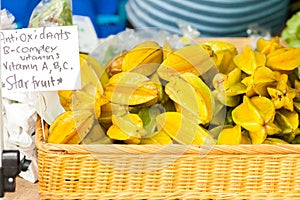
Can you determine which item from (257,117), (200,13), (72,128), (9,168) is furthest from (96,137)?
(200,13)

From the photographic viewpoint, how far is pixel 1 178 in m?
0.88

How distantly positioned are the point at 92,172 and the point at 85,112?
0.10 m

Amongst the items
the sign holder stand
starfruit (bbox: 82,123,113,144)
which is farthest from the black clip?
starfruit (bbox: 82,123,113,144)

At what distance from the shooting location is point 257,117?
0.97 meters

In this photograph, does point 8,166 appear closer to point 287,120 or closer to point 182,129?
point 182,129

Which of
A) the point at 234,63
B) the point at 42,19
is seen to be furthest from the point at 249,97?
the point at 42,19

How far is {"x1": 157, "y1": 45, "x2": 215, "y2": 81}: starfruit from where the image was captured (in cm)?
101

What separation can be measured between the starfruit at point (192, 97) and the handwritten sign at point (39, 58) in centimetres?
16

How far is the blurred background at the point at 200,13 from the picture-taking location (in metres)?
1.92

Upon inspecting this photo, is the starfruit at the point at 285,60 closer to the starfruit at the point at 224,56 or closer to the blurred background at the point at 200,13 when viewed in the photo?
the starfruit at the point at 224,56

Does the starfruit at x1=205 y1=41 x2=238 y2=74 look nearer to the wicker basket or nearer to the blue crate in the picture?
the wicker basket

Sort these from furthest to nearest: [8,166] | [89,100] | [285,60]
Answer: [285,60] → [89,100] → [8,166]

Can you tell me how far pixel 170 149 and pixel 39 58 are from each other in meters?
0.25

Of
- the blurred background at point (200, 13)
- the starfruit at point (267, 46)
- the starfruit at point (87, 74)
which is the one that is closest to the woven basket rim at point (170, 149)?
the starfruit at point (87, 74)
